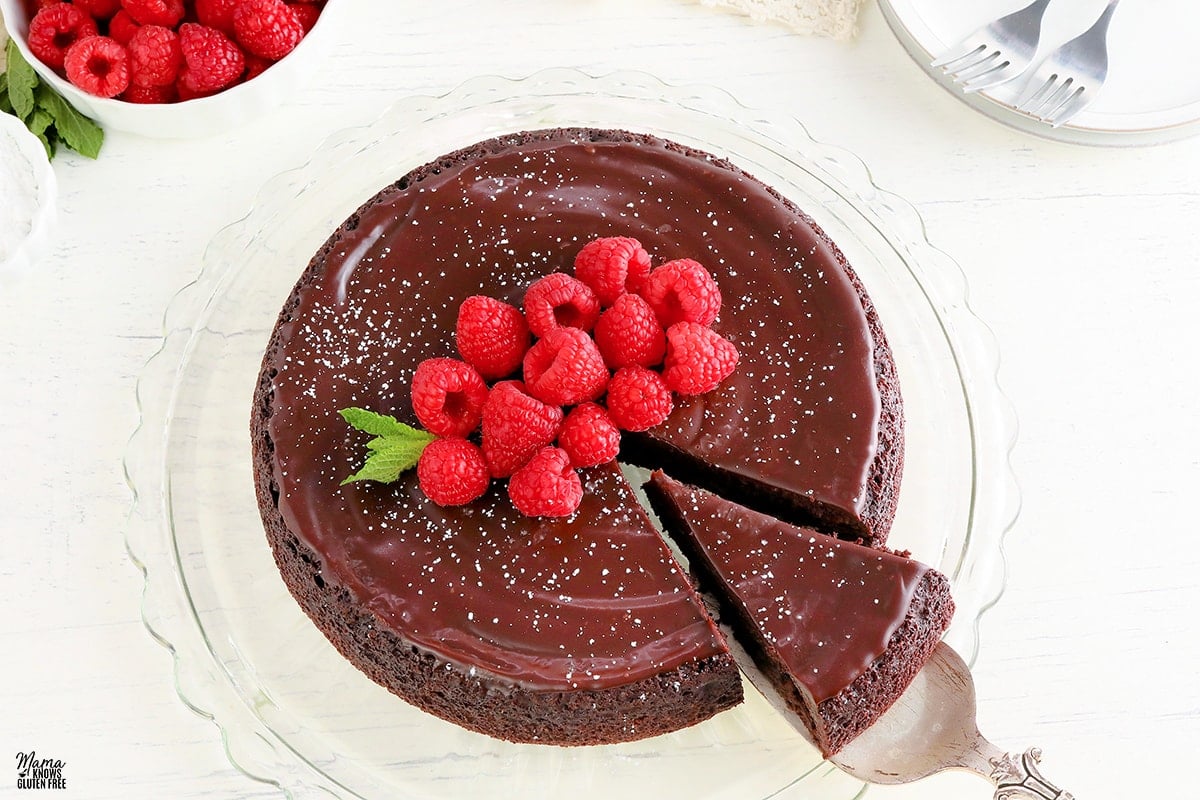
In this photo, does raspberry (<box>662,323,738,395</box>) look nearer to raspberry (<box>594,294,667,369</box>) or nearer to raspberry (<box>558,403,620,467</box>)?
raspberry (<box>594,294,667,369</box>)

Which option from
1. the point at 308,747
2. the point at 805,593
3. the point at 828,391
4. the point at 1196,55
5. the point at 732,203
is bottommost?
the point at 308,747

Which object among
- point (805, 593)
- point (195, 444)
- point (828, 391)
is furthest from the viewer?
point (195, 444)

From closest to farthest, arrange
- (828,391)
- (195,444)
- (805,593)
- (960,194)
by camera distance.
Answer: (805,593) → (828,391) → (195,444) → (960,194)

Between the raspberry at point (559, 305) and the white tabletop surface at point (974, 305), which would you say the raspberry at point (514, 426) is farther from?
the white tabletop surface at point (974, 305)

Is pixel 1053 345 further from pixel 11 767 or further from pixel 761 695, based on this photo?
pixel 11 767

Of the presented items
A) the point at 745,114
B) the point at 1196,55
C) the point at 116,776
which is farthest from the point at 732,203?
the point at 116,776

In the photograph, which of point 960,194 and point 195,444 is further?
point 960,194

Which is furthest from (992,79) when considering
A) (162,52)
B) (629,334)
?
(162,52)

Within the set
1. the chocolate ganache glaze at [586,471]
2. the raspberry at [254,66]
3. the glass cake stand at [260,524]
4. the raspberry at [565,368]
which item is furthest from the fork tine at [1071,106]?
the raspberry at [254,66]
